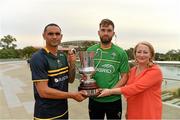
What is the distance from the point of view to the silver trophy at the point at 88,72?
335cm

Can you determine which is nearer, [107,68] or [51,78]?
[51,78]

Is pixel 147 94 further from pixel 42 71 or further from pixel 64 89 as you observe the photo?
pixel 42 71

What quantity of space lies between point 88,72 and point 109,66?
0.31m

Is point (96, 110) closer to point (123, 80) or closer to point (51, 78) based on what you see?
point (123, 80)

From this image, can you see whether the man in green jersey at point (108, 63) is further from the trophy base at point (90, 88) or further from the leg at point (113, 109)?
the trophy base at point (90, 88)

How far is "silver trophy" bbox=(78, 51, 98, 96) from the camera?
335 centimetres

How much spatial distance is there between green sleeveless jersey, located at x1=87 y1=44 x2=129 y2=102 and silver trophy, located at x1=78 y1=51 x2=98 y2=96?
0.45 ft

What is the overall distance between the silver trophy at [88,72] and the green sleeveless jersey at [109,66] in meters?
0.14

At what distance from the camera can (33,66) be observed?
310 centimetres

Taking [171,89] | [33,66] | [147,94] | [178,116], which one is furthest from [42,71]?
[171,89]

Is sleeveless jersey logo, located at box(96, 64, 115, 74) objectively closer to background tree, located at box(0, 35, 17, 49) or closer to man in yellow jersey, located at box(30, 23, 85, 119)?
man in yellow jersey, located at box(30, 23, 85, 119)

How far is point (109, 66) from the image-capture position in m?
3.59

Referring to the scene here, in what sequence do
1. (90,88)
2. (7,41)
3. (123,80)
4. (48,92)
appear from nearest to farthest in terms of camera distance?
(48,92)
(90,88)
(123,80)
(7,41)

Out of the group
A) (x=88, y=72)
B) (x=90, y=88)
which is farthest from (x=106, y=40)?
(x=90, y=88)
